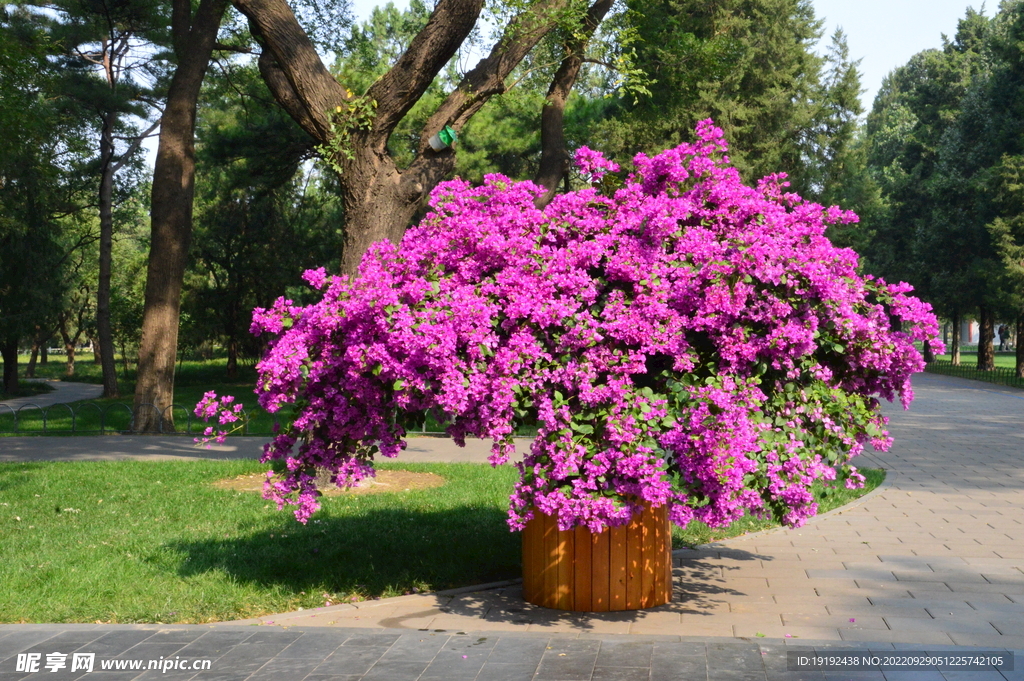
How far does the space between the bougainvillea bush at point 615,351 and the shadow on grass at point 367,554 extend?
1143 millimetres

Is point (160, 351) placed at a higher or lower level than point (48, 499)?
higher

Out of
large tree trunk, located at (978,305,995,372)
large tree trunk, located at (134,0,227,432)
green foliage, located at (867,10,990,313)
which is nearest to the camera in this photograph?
large tree trunk, located at (134,0,227,432)

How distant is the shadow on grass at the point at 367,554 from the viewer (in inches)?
276

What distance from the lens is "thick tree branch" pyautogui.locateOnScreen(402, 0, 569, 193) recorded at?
419 inches

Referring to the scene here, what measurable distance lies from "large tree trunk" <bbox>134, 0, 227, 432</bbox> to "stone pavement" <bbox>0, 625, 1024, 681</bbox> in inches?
471

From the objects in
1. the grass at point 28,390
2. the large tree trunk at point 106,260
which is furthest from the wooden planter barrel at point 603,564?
the grass at point 28,390

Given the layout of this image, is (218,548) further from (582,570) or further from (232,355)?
(232,355)

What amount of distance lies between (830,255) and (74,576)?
18.6 feet

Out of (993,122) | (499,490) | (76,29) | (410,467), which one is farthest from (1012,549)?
(993,122)

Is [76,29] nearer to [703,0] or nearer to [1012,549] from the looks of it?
[703,0]

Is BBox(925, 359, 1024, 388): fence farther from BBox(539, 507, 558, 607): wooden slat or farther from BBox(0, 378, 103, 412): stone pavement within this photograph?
BBox(0, 378, 103, 412): stone pavement

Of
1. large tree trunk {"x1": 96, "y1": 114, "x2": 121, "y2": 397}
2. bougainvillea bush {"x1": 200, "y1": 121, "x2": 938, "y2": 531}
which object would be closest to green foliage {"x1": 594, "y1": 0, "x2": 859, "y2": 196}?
large tree trunk {"x1": 96, "y1": 114, "x2": 121, "y2": 397}

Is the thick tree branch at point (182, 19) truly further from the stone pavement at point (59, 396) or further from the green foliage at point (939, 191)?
the green foliage at point (939, 191)

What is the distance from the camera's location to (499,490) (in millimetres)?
10875
